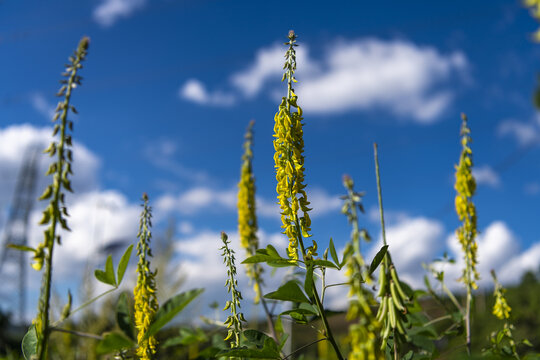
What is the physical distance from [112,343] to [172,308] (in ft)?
0.64

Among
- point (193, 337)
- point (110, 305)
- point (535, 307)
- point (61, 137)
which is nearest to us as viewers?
point (61, 137)

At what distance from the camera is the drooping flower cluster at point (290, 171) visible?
5.57 ft

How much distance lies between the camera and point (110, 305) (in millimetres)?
3178

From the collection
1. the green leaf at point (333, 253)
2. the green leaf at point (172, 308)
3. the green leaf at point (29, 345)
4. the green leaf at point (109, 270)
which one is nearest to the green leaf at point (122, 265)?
the green leaf at point (109, 270)

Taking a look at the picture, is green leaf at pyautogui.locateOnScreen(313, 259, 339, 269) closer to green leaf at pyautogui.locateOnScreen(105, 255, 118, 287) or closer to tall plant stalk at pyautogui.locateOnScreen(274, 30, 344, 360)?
tall plant stalk at pyautogui.locateOnScreen(274, 30, 344, 360)

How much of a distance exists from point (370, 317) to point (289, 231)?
583 mm

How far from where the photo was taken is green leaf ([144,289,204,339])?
126cm

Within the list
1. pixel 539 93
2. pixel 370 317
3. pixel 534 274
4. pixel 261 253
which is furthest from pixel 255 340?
pixel 534 274

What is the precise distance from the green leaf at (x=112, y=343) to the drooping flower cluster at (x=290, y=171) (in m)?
0.66

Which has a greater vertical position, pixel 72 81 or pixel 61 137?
pixel 72 81

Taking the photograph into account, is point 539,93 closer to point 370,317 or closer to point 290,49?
point 370,317

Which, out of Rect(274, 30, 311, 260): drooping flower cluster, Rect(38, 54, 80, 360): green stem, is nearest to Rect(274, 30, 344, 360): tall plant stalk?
Rect(274, 30, 311, 260): drooping flower cluster

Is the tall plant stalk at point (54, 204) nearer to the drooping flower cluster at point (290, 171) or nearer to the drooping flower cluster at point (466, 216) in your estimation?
the drooping flower cluster at point (290, 171)

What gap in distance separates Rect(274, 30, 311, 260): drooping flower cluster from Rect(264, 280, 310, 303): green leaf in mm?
188
